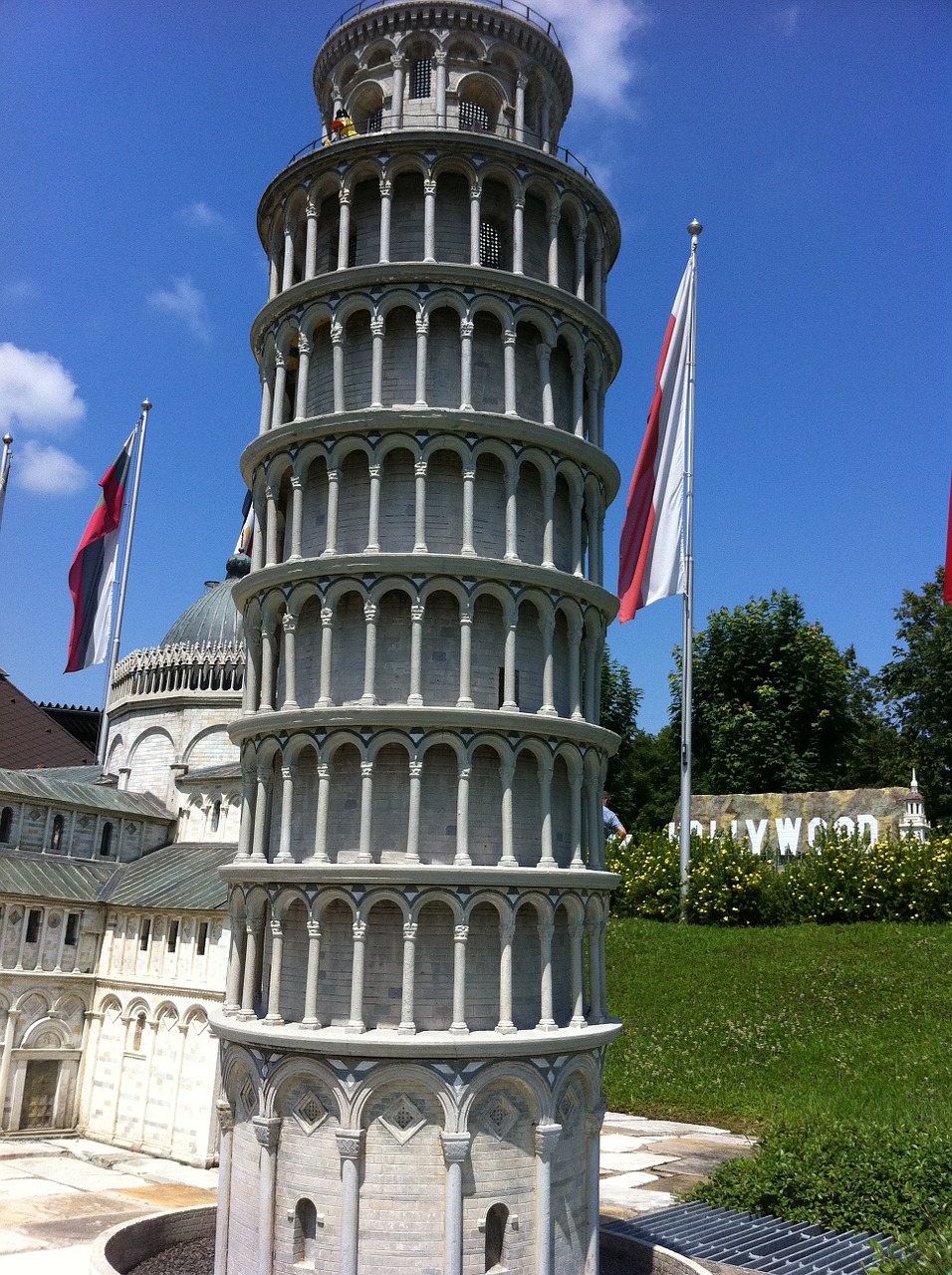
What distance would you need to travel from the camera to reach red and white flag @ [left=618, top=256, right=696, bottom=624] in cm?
3919

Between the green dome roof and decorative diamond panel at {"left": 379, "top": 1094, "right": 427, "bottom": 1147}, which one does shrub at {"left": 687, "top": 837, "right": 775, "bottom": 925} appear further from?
decorative diamond panel at {"left": 379, "top": 1094, "right": 427, "bottom": 1147}

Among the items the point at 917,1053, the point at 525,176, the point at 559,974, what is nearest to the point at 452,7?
the point at 525,176

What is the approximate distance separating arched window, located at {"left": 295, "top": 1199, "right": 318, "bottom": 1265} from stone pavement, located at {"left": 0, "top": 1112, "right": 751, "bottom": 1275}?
8865 mm

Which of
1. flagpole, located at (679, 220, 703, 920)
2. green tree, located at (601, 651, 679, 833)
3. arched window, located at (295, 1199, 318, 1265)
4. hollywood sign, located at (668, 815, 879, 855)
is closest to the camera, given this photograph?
arched window, located at (295, 1199, 318, 1265)

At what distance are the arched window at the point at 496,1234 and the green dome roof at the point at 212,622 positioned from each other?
41.2m

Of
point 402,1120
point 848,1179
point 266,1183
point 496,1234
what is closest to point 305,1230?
point 266,1183

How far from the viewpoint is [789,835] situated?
205 feet

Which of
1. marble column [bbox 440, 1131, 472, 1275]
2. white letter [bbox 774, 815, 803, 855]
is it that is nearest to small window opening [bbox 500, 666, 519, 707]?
marble column [bbox 440, 1131, 472, 1275]

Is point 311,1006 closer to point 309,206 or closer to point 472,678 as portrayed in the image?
point 472,678

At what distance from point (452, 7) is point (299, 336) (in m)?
9.64

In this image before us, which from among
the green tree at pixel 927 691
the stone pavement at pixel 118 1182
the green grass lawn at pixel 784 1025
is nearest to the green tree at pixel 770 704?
the green tree at pixel 927 691

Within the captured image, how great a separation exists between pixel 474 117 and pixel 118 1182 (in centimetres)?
3619

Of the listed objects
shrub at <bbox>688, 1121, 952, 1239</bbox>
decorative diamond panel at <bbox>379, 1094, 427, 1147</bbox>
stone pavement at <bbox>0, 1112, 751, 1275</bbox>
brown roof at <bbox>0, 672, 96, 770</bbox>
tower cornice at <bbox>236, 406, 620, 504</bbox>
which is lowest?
stone pavement at <bbox>0, 1112, 751, 1275</bbox>

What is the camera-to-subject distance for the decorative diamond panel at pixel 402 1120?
21.7 meters
